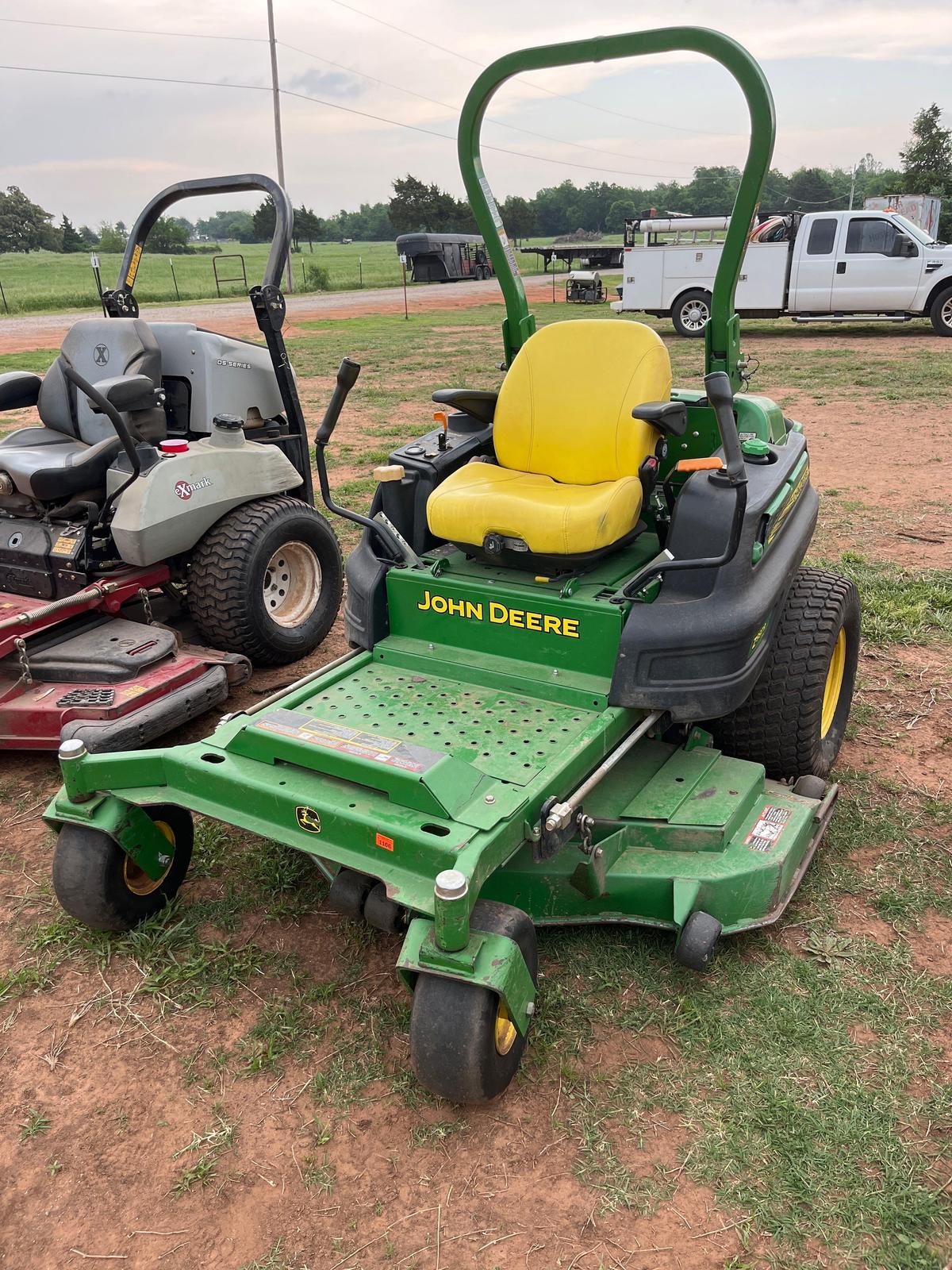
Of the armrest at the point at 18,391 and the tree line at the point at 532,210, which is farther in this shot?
the tree line at the point at 532,210

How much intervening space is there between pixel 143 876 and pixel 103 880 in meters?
0.19

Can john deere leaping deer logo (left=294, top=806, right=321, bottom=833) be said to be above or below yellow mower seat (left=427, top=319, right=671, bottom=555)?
below

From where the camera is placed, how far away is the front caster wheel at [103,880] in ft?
8.64

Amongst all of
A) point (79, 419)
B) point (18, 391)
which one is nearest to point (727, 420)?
point (79, 419)

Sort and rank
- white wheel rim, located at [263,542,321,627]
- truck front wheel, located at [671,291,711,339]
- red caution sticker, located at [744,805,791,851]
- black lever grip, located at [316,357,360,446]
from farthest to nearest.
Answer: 1. truck front wheel, located at [671,291,711,339]
2. white wheel rim, located at [263,542,321,627]
3. black lever grip, located at [316,357,360,446]
4. red caution sticker, located at [744,805,791,851]

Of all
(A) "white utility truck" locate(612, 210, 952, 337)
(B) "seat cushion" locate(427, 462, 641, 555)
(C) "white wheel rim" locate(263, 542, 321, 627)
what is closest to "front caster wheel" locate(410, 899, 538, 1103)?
(B) "seat cushion" locate(427, 462, 641, 555)

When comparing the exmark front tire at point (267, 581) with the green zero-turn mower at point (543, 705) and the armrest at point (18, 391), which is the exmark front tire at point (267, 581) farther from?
the armrest at point (18, 391)

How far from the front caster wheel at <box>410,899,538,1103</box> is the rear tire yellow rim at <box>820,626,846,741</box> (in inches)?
76.8

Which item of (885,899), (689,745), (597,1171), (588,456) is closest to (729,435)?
(588,456)

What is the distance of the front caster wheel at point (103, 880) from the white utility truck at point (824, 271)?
1272cm

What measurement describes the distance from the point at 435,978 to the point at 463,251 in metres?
35.8

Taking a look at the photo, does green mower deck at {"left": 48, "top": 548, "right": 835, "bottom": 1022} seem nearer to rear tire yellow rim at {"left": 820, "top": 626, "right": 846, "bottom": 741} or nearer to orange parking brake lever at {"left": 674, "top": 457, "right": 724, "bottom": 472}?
orange parking brake lever at {"left": 674, "top": 457, "right": 724, "bottom": 472}

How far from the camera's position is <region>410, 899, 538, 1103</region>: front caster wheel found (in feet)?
6.71

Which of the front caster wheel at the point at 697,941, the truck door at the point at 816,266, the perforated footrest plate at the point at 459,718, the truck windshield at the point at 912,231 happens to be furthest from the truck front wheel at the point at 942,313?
the front caster wheel at the point at 697,941
